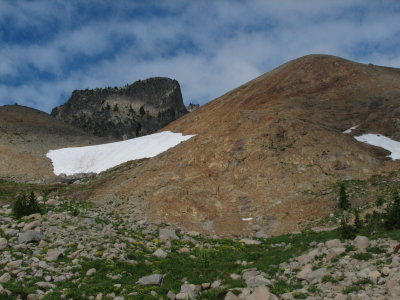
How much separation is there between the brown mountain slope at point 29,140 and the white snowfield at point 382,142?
3647 cm

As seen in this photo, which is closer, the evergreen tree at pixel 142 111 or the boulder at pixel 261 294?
the boulder at pixel 261 294

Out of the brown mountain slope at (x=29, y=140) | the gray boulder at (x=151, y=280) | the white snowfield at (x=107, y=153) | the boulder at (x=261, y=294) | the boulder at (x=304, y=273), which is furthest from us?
the white snowfield at (x=107, y=153)

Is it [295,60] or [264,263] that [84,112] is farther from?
[264,263]

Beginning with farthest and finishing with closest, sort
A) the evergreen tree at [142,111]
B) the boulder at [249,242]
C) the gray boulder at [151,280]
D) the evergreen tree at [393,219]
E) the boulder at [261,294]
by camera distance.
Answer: the evergreen tree at [142,111]
the boulder at [249,242]
the evergreen tree at [393,219]
the gray boulder at [151,280]
the boulder at [261,294]

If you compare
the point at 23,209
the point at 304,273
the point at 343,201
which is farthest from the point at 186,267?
the point at 343,201

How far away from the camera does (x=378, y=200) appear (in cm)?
Result: 2528

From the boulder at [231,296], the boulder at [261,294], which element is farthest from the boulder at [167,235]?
the boulder at [261,294]

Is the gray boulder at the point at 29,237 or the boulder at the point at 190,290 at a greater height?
the gray boulder at the point at 29,237

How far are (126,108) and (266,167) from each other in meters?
109

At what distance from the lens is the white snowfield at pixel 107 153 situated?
53.8m

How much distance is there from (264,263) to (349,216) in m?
9.64

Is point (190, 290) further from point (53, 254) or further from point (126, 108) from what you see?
point (126, 108)

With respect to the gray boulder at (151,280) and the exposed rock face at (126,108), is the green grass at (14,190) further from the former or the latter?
the exposed rock face at (126,108)

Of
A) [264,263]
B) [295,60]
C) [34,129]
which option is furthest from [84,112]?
[264,263]
